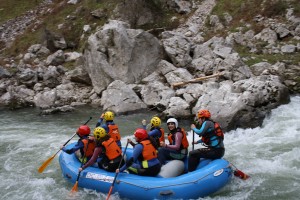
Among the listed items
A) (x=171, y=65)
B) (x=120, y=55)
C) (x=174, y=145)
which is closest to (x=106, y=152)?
(x=174, y=145)

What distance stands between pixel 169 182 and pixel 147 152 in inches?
34.3

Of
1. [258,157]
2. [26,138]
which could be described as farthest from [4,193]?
[258,157]

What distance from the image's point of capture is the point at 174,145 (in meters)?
9.03

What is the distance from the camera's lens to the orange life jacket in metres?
9.55

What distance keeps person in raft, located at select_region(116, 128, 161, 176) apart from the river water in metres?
0.89

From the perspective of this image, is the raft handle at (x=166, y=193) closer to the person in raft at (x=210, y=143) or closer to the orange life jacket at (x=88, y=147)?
the person in raft at (x=210, y=143)

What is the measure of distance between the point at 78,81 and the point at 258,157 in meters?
13.6

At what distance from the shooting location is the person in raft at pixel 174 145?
9.00 meters

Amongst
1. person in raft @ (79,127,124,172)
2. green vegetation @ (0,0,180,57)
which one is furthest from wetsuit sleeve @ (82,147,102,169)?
green vegetation @ (0,0,180,57)

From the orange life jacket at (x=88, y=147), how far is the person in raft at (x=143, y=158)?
1.31 meters

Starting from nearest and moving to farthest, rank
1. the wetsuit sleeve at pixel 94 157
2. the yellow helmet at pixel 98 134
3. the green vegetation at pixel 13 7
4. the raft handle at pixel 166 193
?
the raft handle at pixel 166 193 < the yellow helmet at pixel 98 134 < the wetsuit sleeve at pixel 94 157 < the green vegetation at pixel 13 7

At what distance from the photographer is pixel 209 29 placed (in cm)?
2642

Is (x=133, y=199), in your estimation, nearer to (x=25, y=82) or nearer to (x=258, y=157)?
(x=258, y=157)

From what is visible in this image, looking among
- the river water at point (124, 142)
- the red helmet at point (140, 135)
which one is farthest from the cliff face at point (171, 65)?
the red helmet at point (140, 135)
